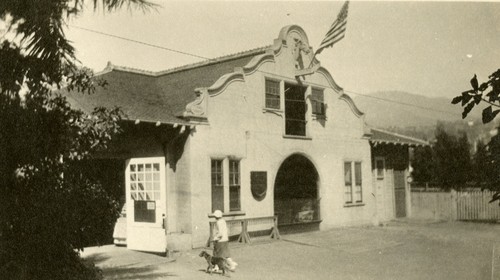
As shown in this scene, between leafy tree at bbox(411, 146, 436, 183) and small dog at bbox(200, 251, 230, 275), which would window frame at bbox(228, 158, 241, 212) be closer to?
small dog at bbox(200, 251, 230, 275)

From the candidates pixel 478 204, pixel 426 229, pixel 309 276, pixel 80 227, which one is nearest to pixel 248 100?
pixel 309 276

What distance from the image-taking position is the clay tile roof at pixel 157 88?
543 inches

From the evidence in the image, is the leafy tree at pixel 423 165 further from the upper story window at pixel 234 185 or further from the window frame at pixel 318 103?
the upper story window at pixel 234 185

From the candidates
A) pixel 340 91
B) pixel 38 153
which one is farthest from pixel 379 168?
pixel 38 153

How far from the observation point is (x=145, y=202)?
1367 cm

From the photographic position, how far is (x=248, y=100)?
15953 mm

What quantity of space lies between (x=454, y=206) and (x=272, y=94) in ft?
38.7

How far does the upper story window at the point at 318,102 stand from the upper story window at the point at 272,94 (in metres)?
1.87

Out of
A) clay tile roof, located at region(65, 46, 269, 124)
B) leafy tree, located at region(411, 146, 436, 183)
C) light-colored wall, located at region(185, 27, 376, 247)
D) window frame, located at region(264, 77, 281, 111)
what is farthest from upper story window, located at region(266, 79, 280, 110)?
leafy tree, located at region(411, 146, 436, 183)

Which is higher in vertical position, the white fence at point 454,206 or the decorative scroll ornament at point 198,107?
the decorative scroll ornament at point 198,107

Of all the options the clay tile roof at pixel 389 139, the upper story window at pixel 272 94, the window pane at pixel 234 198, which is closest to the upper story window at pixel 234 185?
the window pane at pixel 234 198

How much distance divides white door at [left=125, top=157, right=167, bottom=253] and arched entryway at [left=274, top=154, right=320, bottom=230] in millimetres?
5409

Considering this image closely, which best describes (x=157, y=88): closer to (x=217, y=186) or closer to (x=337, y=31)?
(x=217, y=186)

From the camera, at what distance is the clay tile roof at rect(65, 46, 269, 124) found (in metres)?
13.8
